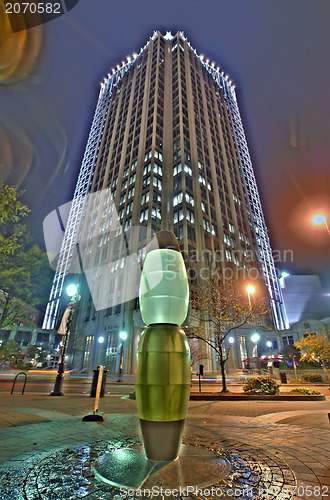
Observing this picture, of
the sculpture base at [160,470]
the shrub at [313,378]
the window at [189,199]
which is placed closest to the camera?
the sculpture base at [160,470]

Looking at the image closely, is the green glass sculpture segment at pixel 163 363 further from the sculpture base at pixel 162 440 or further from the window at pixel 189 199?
the window at pixel 189 199

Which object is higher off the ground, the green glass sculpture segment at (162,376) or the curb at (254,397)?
the green glass sculpture segment at (162,376)

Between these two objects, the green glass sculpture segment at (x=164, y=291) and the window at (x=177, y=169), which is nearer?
the green glass sculpture segment at (x=164, y=291)

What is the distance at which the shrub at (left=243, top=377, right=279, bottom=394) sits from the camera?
14047mm

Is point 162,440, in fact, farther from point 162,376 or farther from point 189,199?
point 189,199

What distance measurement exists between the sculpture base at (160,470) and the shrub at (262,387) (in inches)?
471

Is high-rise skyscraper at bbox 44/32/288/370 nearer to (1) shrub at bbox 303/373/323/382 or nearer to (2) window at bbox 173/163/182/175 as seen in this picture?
(2) window at bbox 173/163/182/175

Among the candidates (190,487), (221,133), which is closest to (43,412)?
(190,487)

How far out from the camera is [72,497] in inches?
110

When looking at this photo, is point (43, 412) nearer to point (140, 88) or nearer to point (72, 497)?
point (72, 497)

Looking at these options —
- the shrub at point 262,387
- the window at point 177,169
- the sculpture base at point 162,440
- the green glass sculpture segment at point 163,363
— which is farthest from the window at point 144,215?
the sculpture base at point 162,440

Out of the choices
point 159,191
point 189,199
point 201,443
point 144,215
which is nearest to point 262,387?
point 201,443

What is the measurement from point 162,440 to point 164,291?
7.98 feet

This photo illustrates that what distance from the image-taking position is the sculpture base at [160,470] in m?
3.08
